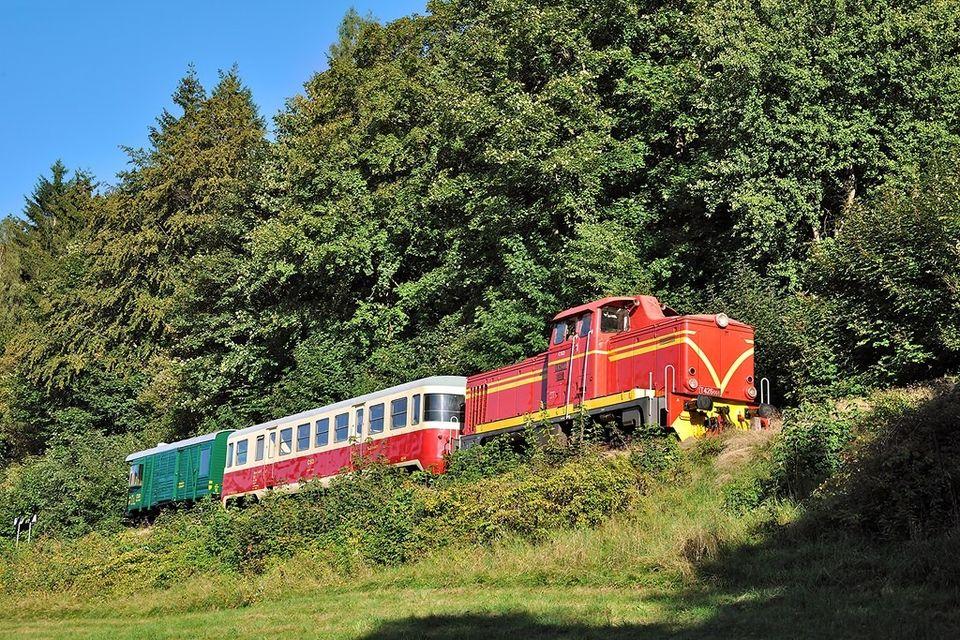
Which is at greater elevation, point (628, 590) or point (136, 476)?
point (136, 476)

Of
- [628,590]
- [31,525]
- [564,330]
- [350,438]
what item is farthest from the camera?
→ [31,525]

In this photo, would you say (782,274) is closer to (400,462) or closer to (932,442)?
(400,462)

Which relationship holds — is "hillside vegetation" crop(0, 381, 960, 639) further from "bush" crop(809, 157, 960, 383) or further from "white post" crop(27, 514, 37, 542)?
"white post" crop(27, 514, 37, 542)

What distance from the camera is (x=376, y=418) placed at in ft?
90.7

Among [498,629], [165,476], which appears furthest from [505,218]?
[498,629]

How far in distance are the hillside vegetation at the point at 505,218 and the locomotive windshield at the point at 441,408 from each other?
15.9ft

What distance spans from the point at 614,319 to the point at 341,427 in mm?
9966

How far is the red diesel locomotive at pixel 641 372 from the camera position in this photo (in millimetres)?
20516

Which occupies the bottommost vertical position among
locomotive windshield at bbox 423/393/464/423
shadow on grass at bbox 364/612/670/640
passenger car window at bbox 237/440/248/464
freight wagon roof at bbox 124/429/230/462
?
shadow on grass at bbox 364/612/670/640

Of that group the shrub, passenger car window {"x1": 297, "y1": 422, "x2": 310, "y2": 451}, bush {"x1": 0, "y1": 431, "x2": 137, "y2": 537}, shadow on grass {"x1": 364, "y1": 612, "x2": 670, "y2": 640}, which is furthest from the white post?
the shrub

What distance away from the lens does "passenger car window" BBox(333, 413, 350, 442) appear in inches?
1131

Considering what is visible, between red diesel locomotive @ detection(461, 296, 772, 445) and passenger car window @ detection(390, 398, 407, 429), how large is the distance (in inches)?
113

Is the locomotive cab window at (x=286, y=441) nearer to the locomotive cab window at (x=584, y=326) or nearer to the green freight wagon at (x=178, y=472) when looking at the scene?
the green freight wagon at (x=178, y=472)

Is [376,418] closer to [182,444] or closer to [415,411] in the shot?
[415,411]
